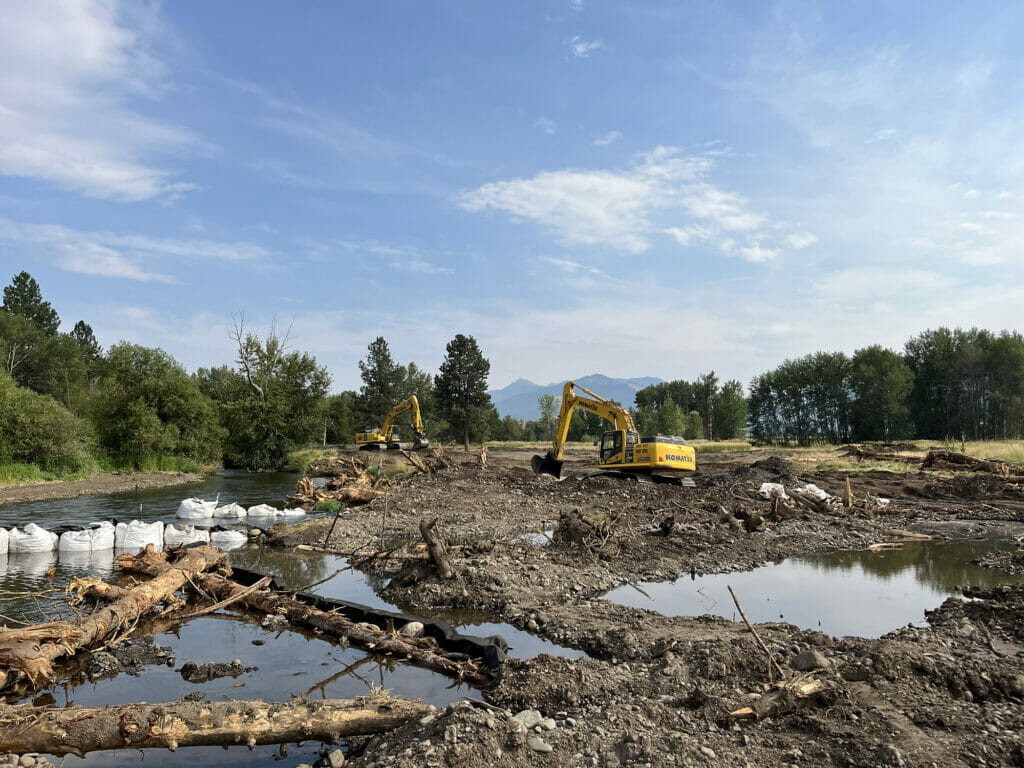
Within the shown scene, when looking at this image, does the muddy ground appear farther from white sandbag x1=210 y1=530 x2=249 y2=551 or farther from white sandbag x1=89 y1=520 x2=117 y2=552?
white sandbag x1=89 y1=520 x2=117 y2=552

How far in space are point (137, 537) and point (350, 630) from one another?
7637mm

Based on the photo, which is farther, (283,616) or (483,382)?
(483,382)

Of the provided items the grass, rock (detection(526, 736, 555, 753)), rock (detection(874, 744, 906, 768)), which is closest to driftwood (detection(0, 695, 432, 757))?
rock (detection(526, 736, 555, 753))

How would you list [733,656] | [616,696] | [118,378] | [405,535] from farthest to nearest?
1. [118,378]
2. [405,535]
3. [733,656]
4. [616,696]

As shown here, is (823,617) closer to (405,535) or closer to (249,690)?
(249,690)

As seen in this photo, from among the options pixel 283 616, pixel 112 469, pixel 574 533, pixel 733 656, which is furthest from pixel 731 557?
pixel 112 469

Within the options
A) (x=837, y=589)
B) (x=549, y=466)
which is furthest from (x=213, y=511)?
(x=837, y=589)

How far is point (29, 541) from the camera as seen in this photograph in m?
12.3

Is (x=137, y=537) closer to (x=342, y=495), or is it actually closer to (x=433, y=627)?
(x=342, y=495)

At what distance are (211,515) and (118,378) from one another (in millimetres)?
21751

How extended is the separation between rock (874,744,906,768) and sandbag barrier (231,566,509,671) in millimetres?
3432

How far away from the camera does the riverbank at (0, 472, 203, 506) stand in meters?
A: 21.5

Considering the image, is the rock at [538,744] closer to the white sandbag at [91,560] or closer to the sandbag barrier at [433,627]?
the sandbag barrier at [433,627]

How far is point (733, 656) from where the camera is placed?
6.30m
